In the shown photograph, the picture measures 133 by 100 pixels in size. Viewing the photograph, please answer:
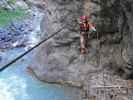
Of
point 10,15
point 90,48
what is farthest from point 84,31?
point 10,15

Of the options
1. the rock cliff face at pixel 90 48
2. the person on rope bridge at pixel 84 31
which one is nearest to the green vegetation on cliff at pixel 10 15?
the rock cliff face at pixel 90 48

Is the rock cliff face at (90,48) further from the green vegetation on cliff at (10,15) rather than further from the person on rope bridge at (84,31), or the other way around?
the green vegetation on cliff at (10,15)

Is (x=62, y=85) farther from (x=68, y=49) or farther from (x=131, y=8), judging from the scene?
(x=131, y=8)

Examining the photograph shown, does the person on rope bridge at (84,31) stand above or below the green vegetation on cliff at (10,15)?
above

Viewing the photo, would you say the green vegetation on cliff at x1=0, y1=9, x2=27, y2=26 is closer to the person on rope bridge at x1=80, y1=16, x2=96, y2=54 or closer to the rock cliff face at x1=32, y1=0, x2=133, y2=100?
the rock cliff face at x1=32, y1=0, x2=133, y2=100

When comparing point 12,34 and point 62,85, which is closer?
point 62,85

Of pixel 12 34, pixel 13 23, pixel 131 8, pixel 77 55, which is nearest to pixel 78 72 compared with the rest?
pixel 77 55
